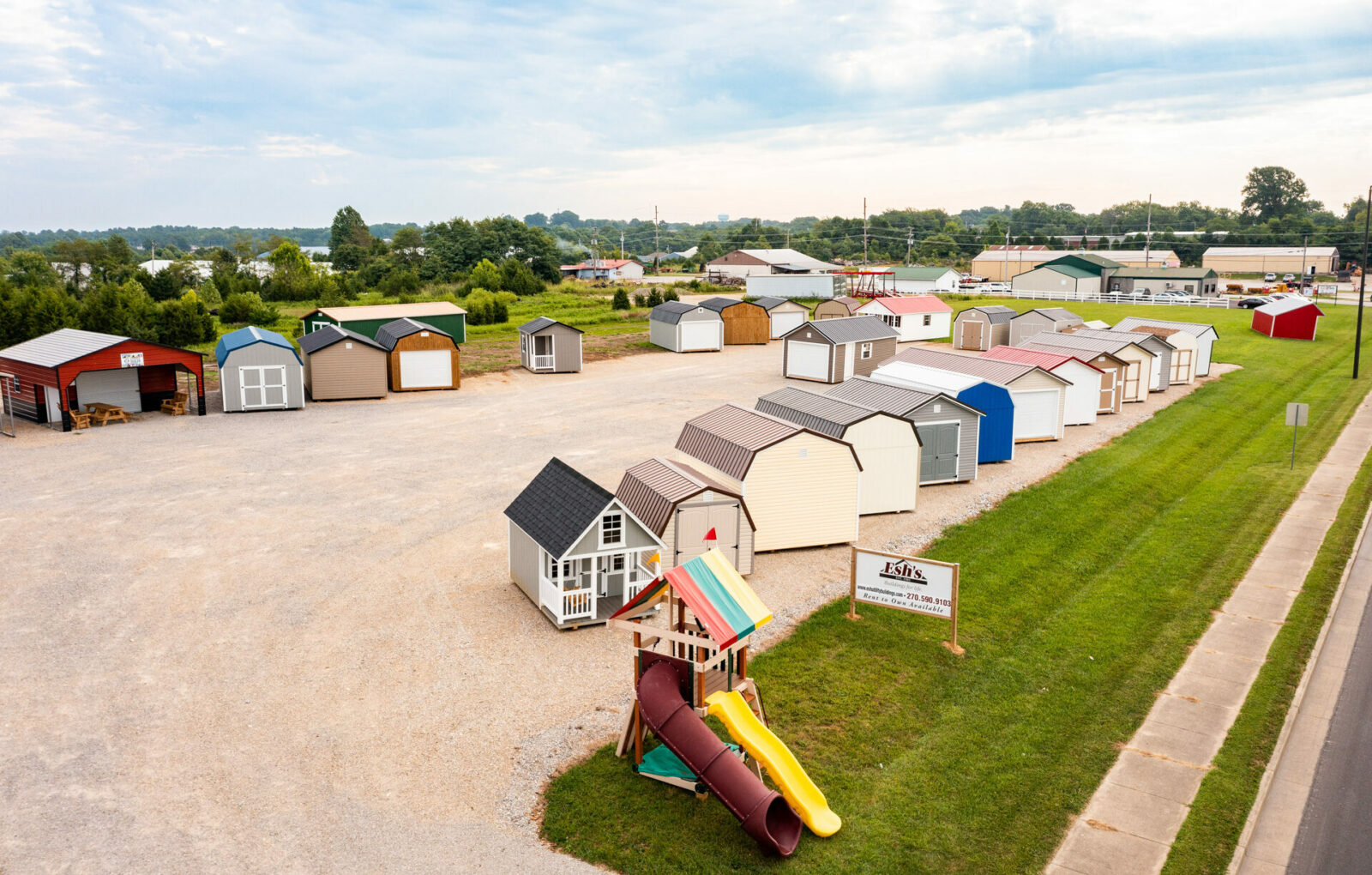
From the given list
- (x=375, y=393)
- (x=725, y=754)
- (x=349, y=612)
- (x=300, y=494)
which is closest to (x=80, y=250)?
(x=375, y=393)

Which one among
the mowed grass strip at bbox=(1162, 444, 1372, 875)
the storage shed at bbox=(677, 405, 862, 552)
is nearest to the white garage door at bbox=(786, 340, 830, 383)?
the storage shed at bbox=(677, 405, 862, 552)

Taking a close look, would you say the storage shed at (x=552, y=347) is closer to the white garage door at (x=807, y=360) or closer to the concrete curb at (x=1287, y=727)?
the white garage door at (x=807, y=360)

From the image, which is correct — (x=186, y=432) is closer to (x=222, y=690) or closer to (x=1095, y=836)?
(x=222, y=690)

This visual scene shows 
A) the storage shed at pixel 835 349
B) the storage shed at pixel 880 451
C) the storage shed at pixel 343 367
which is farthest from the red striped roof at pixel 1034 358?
the storage shed at pixel 343 367

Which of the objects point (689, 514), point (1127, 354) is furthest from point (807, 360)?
point (689, 514)

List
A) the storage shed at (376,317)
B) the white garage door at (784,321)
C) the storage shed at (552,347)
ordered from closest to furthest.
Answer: the storage shed at (552,347) → the storage shed at (376,317) → the white garage door at (784,321)

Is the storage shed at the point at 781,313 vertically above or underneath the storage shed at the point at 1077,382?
above

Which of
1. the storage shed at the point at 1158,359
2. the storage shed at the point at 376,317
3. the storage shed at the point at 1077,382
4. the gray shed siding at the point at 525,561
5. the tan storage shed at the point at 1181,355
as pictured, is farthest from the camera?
the storage shed at the point at 376,317
